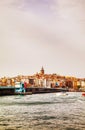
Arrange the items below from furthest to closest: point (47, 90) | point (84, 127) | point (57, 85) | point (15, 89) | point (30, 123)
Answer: point (57, 85) → point (47, 90) → point (15, 89) → point (30, 123) → point (84, 127)

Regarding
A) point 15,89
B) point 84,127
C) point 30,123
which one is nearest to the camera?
point 84,127

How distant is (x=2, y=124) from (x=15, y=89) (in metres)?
74.0

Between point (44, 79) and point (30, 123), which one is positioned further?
point (44, 79)

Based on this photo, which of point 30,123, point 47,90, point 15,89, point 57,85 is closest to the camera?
point 30,123

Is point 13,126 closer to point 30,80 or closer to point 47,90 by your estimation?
point 47,90

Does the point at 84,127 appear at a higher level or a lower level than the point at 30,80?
lower

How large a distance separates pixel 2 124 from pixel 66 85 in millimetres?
177587

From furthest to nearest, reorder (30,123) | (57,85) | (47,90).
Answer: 1. (57,85)
2. (47,90)
3. (30,123)

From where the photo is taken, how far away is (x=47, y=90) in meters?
130

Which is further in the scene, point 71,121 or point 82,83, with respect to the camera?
point 82,83

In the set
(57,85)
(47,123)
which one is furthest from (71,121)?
(57,85)

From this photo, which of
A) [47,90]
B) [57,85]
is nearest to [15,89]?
[47,90]

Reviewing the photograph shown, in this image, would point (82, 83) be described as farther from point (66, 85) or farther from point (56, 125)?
point (56, 125)

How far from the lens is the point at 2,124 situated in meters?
18.4
